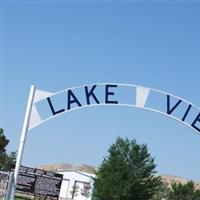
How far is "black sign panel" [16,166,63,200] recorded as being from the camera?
35.6m

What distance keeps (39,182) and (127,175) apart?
12.1m

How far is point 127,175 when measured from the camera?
47.0 metres

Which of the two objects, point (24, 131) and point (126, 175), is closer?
point (24, 131)

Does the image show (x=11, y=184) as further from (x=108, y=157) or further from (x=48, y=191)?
(x=108, y=157)

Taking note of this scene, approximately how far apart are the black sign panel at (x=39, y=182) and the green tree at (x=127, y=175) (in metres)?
10.4

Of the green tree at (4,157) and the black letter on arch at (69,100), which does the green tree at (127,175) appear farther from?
the black letter on arch at (69,100)

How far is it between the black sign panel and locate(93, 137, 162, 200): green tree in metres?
10.4

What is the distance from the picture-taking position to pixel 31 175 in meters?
36.0

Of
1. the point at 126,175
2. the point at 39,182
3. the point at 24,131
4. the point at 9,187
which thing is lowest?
the point at 9,187

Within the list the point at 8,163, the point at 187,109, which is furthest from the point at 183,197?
the point at 187,109

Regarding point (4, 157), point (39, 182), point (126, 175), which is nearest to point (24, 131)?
point (39, 182)

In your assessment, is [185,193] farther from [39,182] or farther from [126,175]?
[39,182]

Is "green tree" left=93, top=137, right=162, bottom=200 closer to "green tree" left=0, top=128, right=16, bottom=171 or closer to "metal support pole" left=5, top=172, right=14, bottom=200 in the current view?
"green tree" left=0, top=128, right=16, bottom=171

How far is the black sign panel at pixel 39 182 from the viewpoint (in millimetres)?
35594
